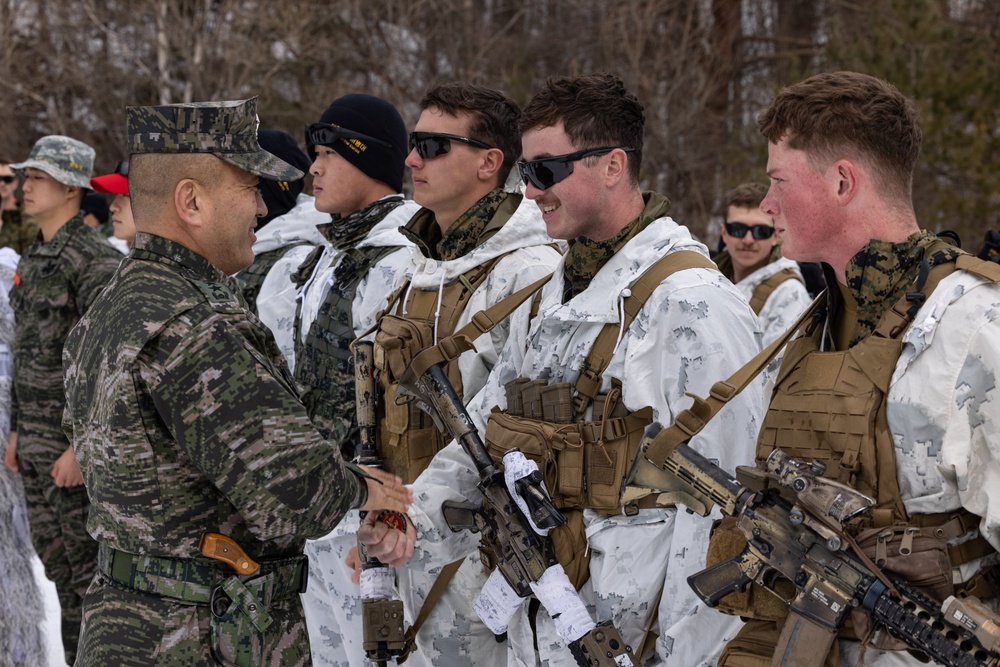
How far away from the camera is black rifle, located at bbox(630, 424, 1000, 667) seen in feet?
7.11

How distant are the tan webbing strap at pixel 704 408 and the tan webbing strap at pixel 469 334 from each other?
1.00m

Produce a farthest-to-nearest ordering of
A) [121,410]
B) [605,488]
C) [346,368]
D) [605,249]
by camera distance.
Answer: [346,368] < [605,249] < [605,488] < [121,410]

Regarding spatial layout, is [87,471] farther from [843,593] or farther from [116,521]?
[843,593]

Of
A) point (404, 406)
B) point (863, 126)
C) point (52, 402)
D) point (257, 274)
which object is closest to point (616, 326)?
point (863, 126)

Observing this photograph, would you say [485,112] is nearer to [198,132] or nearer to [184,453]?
[198,132]

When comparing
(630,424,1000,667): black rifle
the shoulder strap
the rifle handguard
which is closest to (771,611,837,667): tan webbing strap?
(630,424,1000,667): black rifle

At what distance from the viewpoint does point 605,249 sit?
3.26 meters

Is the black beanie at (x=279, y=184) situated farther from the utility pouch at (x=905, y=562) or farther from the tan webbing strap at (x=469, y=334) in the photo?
the utility pouch at (x=905, y=562)

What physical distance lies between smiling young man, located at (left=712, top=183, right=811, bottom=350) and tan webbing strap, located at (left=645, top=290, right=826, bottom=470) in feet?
12.4

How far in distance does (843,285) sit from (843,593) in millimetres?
759

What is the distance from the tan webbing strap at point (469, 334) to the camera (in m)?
3.53

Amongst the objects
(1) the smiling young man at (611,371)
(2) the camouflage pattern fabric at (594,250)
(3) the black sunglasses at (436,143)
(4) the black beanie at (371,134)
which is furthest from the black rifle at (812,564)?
(4) the black beanie at (371,134)

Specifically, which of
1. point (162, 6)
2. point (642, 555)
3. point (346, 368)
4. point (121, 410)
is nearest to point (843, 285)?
point (642, 555)

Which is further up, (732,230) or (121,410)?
(121,410)
